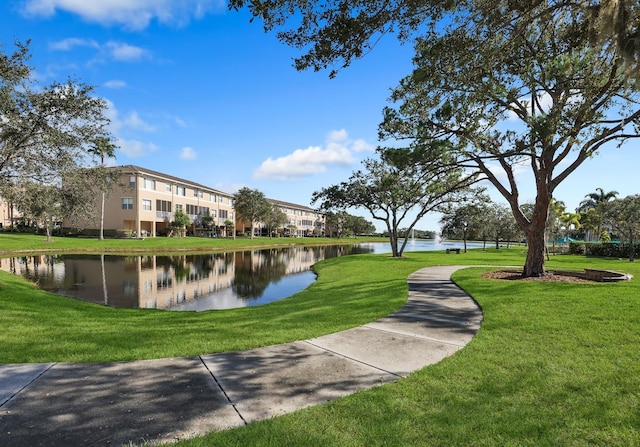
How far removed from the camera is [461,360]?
5.42 m

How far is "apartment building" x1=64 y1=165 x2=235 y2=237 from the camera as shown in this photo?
52750mm

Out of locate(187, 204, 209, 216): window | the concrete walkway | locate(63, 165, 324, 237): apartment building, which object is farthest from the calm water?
locate(187, 204, 209, 216): window

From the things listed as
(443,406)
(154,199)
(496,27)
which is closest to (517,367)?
(443,406)

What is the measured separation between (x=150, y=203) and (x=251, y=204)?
62.5ft

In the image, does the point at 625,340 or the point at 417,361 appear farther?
the point at 625,340

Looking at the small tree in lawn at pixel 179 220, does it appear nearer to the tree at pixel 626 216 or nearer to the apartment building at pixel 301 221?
the apartment building at pixel 301 221

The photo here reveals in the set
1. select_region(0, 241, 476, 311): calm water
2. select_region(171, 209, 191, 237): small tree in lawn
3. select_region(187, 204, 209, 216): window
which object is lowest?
select_region(0, 241, 476, 311): calm water

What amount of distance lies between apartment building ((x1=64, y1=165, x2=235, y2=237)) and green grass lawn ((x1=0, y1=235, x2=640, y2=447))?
1675 inches

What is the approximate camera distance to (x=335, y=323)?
7.92 metres

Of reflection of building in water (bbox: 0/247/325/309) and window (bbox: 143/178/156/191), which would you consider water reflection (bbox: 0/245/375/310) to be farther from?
window (bbox: 143/178/156/191)

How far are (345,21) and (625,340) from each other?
7.22 meters

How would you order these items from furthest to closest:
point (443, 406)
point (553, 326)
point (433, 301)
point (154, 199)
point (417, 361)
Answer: point (154, 199)
point (433, 301)
point (553, 326)
point (417, 361)
point (443, 406)

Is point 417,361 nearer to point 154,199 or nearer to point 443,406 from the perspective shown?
point 443,406

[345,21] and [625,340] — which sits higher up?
[345,21]
